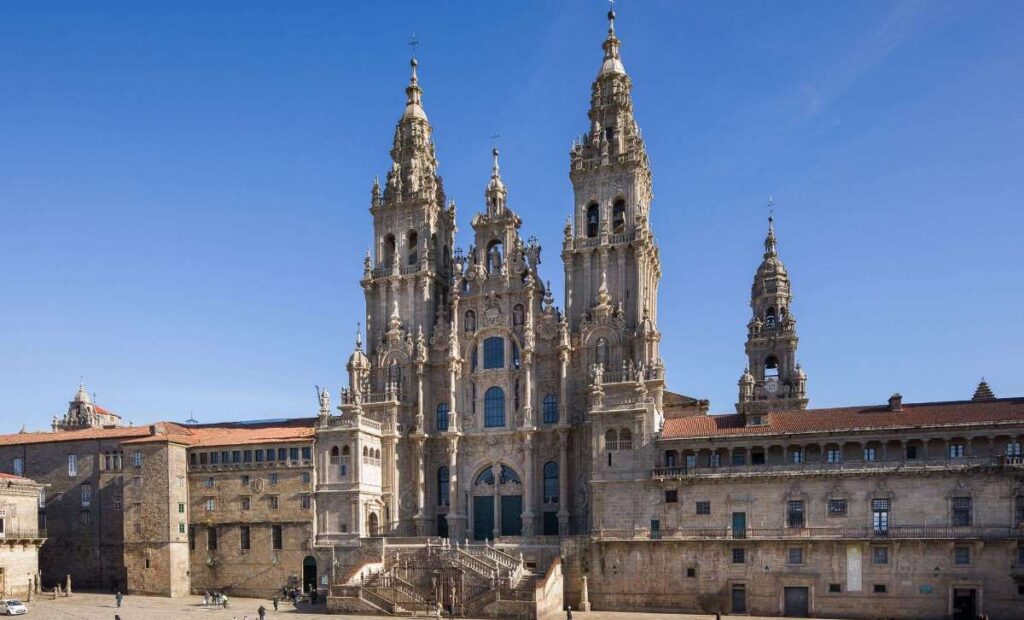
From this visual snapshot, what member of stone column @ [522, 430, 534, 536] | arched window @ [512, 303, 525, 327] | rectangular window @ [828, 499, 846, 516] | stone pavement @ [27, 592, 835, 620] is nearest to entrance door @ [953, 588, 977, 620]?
rectangular window @ [828, 499, 846, 516]

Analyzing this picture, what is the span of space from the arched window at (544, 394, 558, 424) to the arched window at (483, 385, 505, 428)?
147 inches

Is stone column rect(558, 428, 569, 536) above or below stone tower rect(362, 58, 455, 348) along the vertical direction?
below

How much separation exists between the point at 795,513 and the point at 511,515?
23834 millimetres

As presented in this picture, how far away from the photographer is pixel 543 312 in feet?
242

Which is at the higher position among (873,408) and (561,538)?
(873,408)

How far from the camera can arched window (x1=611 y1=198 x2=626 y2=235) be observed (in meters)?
73.5

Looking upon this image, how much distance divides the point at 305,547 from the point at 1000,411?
52.3m

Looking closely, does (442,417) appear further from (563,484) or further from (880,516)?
(880,516)

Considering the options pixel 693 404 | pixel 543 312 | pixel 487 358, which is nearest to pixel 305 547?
pixel 487 358

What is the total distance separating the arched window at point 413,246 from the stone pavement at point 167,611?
103ft

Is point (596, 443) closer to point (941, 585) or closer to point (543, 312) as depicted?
point (543, 312)

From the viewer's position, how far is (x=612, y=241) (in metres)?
72.9

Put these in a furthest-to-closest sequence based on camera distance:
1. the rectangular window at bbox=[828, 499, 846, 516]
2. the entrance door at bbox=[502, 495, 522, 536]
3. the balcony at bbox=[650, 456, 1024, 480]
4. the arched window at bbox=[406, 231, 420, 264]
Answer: the arched window at bbox=[406, 231, 420, 264] → the entrance door at bbox=[502, 495, 522, 536] → the rectangular window at bbox=[828, 499, 846, 516] → the balcony at bbox=[650, 456, 1024, 480]

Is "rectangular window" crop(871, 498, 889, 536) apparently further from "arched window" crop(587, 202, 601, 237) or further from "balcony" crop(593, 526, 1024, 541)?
"arched window" crop(587, 202, 601, 237)
